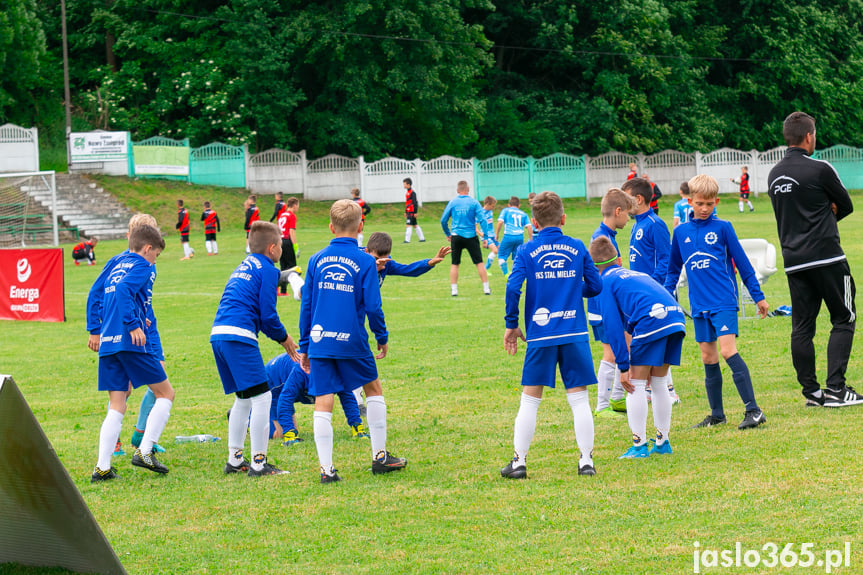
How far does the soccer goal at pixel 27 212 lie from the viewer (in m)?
32.3

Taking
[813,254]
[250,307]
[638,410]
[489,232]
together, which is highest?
[813,254]

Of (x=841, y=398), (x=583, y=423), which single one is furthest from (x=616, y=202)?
(x=841, y=398)

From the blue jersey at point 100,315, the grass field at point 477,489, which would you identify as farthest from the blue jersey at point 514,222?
the blue jersey at point 100,315

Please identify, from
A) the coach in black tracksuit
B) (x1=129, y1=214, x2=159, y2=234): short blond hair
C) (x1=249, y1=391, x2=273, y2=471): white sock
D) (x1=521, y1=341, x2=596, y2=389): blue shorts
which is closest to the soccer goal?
(x1=129, y1=214, x2=159, y2=234): short blond hair

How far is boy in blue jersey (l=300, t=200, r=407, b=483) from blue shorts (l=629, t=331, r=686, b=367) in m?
1.88

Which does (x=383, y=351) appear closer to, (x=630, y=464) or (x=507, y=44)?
(x=630, y=464)

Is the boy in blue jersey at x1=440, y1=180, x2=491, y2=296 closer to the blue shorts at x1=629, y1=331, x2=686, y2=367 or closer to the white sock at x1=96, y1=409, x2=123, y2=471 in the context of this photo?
the blue shorts at x1=629, y1=331, x2=686, y2=367

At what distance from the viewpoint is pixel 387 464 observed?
7.07m

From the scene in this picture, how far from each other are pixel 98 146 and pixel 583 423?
38.2m

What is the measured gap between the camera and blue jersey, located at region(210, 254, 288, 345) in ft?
23.4

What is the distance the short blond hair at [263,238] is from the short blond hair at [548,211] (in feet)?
6.37

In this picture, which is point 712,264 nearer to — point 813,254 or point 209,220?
point 813,254

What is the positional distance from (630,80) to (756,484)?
47.4 meters

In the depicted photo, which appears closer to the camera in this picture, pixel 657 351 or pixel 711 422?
pixel 657 351
